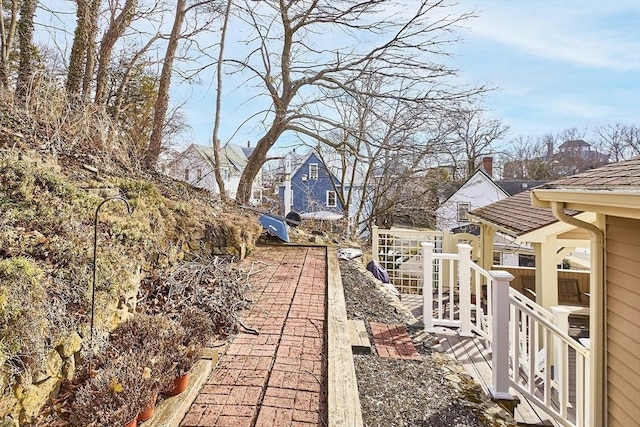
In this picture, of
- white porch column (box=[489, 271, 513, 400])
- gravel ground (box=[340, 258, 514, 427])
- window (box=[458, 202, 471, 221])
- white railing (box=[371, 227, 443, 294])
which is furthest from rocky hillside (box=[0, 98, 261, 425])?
window (box=[458, 202, 471, 221])

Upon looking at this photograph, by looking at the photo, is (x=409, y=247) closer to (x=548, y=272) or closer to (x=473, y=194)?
(x=548, y=272)

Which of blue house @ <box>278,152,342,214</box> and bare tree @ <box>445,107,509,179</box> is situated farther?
blue house @ <box>278,152,342,214</box>

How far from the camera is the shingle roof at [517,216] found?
5.66 m

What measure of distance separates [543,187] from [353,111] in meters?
11.0

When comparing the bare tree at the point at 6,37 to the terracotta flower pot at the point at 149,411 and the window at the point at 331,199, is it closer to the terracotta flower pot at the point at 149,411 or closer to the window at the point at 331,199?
the terracotta flower pot at the point at 149,411

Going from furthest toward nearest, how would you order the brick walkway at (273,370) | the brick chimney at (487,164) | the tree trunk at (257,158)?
the brick chimney at (487,164), the tree trunk at (257,158), the brick walkway at (273,370)

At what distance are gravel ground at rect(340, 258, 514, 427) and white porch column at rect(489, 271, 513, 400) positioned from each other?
0.65 ft

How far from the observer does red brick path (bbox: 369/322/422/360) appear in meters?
3.64

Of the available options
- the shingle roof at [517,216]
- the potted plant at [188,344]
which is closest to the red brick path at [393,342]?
the potted plant at [188,344]

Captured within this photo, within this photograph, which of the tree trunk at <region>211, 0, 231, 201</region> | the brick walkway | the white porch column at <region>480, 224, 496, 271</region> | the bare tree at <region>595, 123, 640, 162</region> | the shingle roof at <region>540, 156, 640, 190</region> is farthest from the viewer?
the bare tree at <region>595, 123, 640, 162</region>

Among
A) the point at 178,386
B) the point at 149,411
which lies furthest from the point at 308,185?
the point at 149,411

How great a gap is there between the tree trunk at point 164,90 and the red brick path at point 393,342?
569cm

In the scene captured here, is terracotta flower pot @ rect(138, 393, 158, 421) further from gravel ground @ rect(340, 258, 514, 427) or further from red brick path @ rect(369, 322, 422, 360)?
red brick path @ rect(369, 322, 422, 360)

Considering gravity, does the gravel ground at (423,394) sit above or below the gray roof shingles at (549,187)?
below
